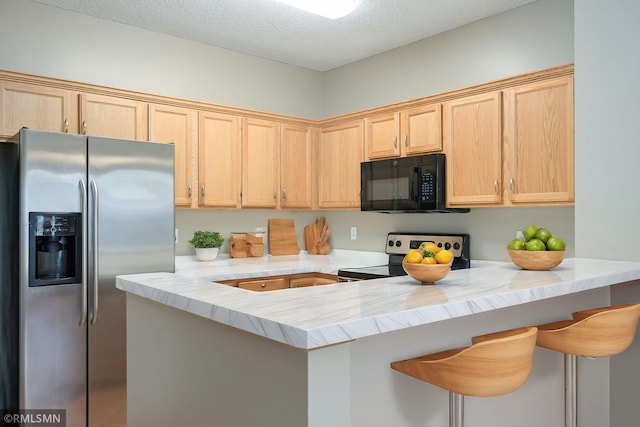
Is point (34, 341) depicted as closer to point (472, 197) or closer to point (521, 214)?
point (472, 197)

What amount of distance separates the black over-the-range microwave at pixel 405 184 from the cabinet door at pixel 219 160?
1.00 metres

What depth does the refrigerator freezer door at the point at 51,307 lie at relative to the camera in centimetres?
256

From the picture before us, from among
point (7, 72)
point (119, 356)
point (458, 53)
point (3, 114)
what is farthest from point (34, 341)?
point (458, 53)

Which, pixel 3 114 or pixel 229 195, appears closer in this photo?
pixel 3 114

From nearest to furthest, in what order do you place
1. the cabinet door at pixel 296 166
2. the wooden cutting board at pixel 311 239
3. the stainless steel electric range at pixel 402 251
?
the stainless steel electric range at pixel 402 251
the cabinet door at pixel 296 166
the wooden cutting board at pixel 311 239

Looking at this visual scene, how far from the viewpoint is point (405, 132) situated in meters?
3.67

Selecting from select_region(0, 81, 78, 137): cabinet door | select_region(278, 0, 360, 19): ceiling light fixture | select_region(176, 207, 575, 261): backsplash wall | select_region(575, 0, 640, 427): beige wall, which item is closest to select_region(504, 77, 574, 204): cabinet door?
select_region(575, 0, 640, 427): beige wall

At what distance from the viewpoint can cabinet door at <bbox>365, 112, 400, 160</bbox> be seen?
12.3 feet

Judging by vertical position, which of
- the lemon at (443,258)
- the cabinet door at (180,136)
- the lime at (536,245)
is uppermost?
the cabinet door at (180,136)

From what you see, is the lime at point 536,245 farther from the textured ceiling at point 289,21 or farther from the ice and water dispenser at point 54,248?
the ice and water dispenser at point 54,248

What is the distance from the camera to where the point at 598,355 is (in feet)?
6.27

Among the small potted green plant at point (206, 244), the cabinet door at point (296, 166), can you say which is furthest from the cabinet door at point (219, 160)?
the cabinet door at point (296, 166)

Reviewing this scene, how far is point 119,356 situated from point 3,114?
1.57 m

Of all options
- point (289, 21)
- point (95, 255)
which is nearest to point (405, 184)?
point (289, 21)
